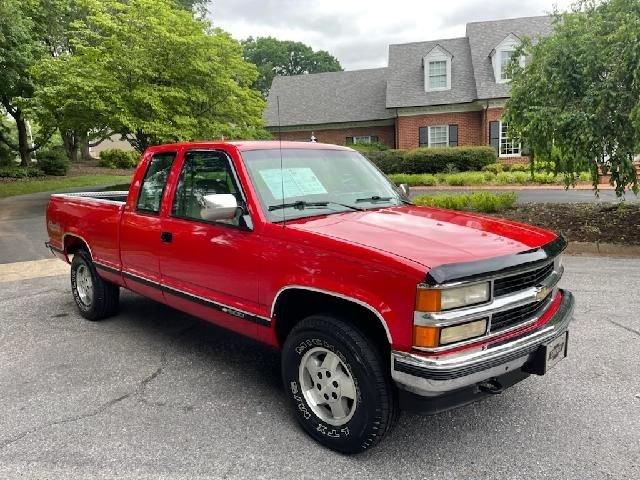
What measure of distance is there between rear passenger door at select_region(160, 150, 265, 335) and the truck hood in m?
0.48

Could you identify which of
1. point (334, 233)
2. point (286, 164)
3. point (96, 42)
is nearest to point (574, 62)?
point (286, 164)

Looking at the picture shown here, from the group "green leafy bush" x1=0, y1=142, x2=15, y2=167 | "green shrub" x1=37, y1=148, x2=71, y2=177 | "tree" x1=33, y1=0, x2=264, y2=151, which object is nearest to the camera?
"tree" x1=33, y1=0, x2=264, y2=151

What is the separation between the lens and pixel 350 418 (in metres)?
2.99

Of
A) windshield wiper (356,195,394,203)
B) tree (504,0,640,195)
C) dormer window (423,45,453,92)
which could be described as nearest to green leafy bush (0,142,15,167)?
dormer window (423,45,453,92)

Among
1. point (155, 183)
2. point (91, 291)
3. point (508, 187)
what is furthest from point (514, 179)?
point (155, 183)

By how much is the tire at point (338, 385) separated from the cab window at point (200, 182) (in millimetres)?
1099

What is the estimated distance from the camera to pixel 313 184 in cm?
383

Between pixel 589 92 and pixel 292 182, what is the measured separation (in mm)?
6836

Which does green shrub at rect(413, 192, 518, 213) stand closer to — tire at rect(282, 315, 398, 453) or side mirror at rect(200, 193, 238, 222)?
side mirror at rect(200, 193, 238, 222)

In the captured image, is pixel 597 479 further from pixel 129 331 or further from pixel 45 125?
pixel 45 125

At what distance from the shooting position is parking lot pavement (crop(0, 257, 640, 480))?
9.70 ft

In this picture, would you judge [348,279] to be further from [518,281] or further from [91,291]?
[91,291]

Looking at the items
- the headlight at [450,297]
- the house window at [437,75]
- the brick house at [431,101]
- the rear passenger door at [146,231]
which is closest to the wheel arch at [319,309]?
the headlight at [450,297]

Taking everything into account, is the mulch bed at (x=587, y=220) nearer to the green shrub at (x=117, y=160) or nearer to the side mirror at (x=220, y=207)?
the side mirror at (x=220, y=207)
